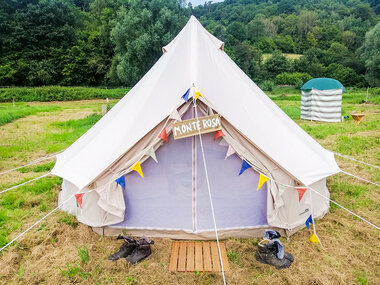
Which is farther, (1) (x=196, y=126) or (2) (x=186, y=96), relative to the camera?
(2) (x=186, y=96)

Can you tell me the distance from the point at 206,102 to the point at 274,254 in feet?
6.72

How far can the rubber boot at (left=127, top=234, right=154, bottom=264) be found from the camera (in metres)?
3.44

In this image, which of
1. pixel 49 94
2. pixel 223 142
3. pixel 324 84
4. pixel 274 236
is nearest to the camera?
pixel 274 236

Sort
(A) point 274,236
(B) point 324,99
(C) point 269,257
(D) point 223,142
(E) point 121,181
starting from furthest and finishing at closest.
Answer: (B) point 324,99, (D) point 223,142, (E) point 121,181, (A) point 274,236, (C) point 269,257

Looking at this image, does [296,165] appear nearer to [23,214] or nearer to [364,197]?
[364,197]

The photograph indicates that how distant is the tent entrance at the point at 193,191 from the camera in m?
3.86

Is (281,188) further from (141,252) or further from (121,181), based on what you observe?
(121,181)

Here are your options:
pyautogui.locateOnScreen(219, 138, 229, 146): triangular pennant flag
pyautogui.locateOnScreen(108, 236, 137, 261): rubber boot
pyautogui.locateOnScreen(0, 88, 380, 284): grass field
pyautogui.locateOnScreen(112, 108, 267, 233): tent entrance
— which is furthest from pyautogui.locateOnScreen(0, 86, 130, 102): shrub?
pyautogui.locateOnScreen(108, 236, 137, 261): rubber boot

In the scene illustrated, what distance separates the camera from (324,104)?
1280 centimetres

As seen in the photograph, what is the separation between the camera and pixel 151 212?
12.9 ft

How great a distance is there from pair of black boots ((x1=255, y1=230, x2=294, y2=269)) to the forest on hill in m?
24.2

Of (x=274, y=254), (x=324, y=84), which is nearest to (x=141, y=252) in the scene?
(x=274, y=254)

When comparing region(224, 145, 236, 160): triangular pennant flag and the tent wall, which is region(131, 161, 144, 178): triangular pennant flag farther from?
the tent wall

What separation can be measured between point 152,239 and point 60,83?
33.3 meters
